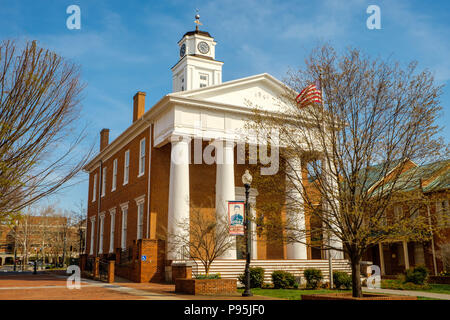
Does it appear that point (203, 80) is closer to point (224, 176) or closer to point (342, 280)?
point (224, 176)

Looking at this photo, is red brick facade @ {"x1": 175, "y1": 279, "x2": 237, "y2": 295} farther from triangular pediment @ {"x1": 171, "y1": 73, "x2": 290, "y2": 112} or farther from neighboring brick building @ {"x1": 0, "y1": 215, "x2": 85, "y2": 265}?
neighboring brick building @ {"x1": 0, "y1": 215, "x2": 85, "y2": 265}

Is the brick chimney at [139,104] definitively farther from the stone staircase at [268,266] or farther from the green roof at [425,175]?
the green roof at [425,175]

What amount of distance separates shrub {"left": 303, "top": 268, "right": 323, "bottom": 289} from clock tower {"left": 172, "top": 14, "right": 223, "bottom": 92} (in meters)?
32.8

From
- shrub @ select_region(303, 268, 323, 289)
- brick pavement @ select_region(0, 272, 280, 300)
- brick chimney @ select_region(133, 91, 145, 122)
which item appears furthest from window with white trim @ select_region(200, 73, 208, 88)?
shrub @ select_region(303, 268, 323, 289)

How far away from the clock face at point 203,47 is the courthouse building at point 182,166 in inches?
739

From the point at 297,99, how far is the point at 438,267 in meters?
26.1

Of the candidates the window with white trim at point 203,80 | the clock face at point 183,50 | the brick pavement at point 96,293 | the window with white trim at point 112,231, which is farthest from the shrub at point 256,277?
the clock face at point 183,50

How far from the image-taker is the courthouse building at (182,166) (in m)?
25.4

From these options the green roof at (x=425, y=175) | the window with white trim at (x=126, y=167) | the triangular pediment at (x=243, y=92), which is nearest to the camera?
the green roof at (x=425, y=175)

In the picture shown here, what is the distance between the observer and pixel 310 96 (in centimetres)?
1501

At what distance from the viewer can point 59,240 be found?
6444 cm

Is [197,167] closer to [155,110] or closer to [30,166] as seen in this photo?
[155,110]
